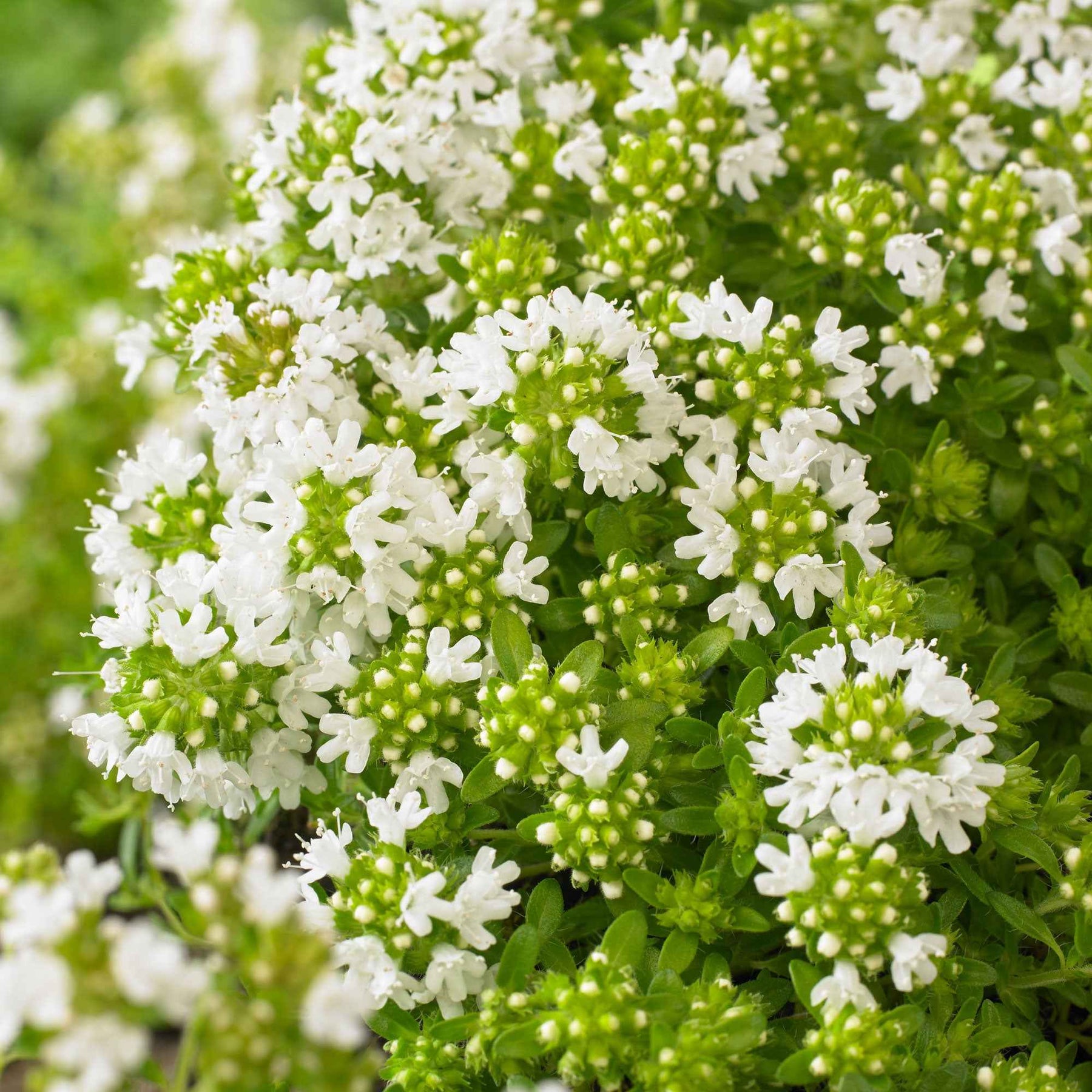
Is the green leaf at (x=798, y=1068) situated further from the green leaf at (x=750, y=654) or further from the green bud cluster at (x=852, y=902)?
the green leaf at (x=750, y=654)

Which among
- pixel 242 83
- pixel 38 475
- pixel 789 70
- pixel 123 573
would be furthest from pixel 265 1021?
pixel 242 83

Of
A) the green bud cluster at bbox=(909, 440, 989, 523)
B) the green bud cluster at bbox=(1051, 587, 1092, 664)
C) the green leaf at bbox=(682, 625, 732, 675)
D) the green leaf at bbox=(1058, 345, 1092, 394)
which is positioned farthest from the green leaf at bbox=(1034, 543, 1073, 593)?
the green leaf at bbox=(682, 625, 732, 675)

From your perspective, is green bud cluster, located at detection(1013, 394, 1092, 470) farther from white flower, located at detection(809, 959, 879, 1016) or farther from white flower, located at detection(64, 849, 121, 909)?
white flower, located at detection(64, 849, 121, 909)

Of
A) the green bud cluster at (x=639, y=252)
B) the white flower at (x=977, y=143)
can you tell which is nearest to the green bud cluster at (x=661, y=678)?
the green bud cluster at (x=639, y=252)

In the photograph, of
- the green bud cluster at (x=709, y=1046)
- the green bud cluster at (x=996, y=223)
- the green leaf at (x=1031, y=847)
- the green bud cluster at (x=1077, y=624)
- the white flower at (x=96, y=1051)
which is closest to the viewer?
the white flower at (x=96, y=1051)

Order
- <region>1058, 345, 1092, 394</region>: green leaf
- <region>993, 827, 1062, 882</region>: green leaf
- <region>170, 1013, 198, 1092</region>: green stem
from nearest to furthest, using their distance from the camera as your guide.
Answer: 1. <region>170, 1013, 198, 1092</region>: green stem
2. <region>993, 827, 1062, 882</region>: green leaf
3. <region>1058, 345, 1092, 394</region>: green leaf

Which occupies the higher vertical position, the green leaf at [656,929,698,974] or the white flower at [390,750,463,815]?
the white flower at [390,750,463,815]
